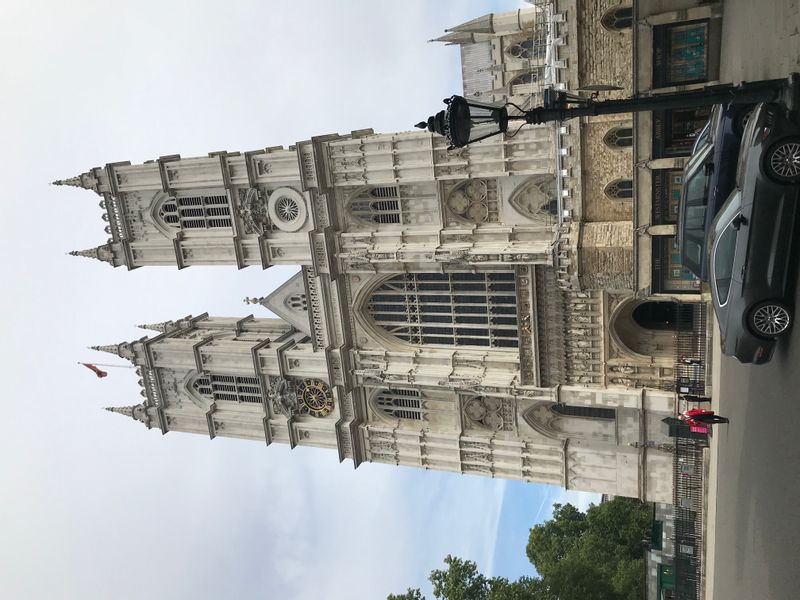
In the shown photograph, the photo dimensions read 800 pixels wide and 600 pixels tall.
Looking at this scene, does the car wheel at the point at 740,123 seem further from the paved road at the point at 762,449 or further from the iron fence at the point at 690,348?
the iron fence at the point at 690,348

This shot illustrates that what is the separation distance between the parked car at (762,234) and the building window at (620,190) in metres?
9.53

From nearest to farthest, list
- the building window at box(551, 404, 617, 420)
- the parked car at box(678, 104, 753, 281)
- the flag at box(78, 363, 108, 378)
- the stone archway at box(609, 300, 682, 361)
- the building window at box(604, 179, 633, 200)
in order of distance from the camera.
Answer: the parked car at box(678, 104, 753, 281) → the building window at box(604, 179, 633, 200) → the stone archway at box(609, 300, 682, 361) → the building window at box(551, 404, 617, 420) → the flag at box(78, 363, 108, 378)

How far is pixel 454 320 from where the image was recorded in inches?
1038

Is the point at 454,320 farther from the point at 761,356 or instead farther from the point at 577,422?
the point at 761,356

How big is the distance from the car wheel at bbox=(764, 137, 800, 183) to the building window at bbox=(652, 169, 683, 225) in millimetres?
7706

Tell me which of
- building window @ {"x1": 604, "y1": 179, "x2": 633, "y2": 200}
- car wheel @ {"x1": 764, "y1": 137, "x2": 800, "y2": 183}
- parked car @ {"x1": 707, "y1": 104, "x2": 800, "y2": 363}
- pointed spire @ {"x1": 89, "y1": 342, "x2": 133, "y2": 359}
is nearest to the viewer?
car wheel @ {"x1": 764, "y1": 137, "x2": 800, "y2": 183}

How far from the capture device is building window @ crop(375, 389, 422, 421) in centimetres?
2786

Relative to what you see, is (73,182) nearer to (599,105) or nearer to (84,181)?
(84,181)

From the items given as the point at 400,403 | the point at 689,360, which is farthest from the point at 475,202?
the point at 400,403

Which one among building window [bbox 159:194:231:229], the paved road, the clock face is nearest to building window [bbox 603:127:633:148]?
the paved road

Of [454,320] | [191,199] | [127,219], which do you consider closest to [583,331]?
[454,320]

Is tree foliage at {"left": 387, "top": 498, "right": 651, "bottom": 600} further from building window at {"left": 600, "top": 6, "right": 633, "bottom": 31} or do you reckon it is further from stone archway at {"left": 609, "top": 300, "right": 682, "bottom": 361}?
building window at {"left": 600, "top": 6, "right": 633, "bottom": 31}

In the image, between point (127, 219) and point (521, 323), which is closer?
point (521, 323)

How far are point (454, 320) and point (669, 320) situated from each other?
8250 millimetres
